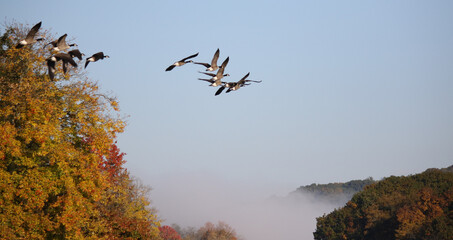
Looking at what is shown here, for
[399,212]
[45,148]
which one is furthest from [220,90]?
[399,212]

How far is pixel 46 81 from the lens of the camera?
132 feet

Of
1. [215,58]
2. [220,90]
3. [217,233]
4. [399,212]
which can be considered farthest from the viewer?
[217,233]

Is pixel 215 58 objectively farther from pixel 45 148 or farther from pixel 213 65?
pixel 45 148

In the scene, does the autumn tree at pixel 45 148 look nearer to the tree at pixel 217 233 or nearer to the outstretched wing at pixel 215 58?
the outstretched wing at pixel 215 58

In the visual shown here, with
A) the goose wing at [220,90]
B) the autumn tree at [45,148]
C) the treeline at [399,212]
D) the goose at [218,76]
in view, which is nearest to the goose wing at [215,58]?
the goose at [218,76]

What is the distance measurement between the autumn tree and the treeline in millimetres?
67919

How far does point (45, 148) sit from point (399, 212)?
82.6 meters

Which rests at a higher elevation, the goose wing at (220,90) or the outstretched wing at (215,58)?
the outstretched wing at (215,58)

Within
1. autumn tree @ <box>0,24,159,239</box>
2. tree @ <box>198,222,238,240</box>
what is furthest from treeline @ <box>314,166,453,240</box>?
autumn tree @ <box>0,24,159,239</box>

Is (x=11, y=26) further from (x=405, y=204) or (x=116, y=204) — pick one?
(x=405, y=204)

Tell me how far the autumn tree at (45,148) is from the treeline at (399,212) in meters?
67.9

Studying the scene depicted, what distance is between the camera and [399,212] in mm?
107562

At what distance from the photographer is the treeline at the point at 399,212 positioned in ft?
327

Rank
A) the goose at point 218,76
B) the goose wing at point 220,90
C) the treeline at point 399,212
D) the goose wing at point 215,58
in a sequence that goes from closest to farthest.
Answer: the goose wing at point 215,58 → the goose at point 218,76 → the goose wing at point 220,90 → the treeline at point 399,212
